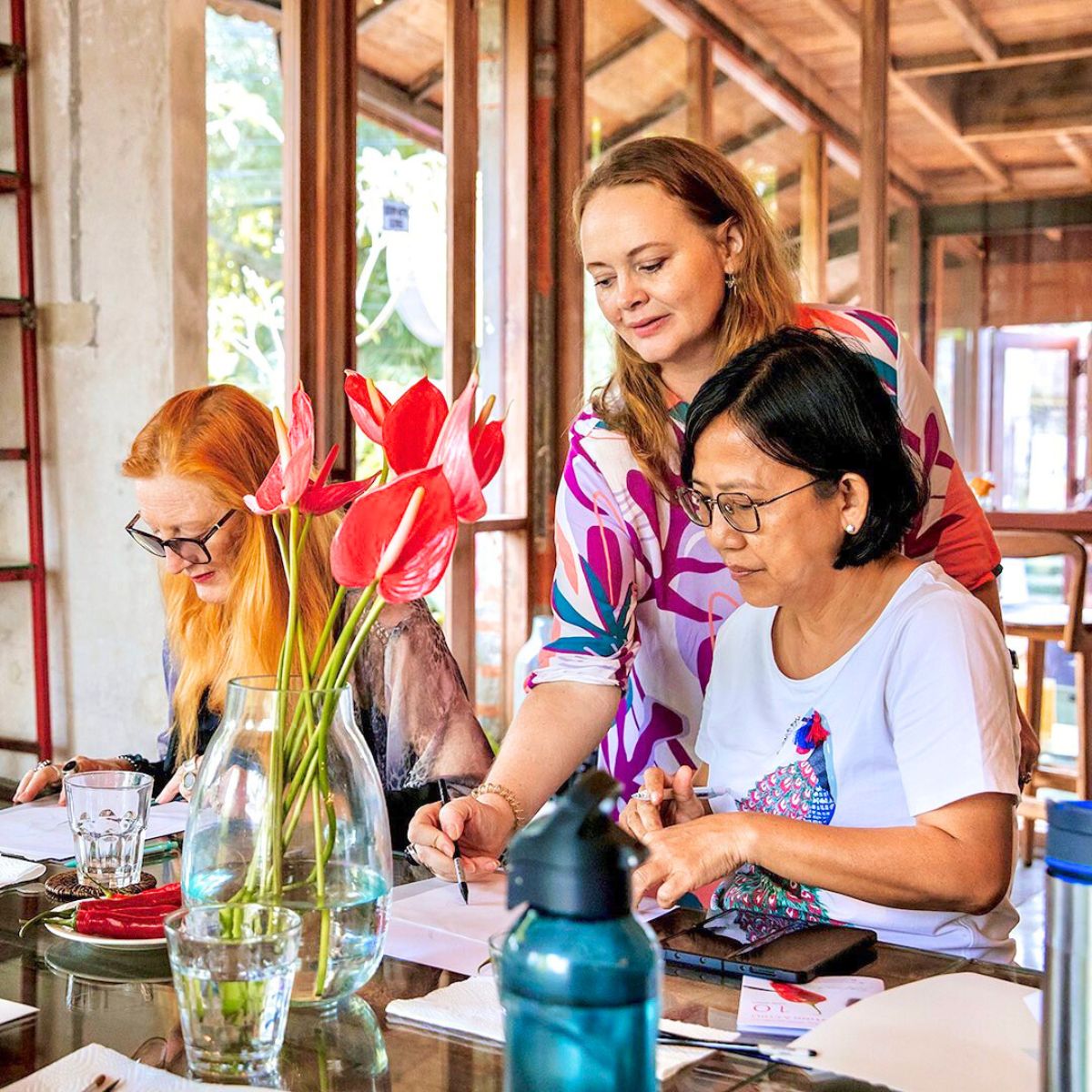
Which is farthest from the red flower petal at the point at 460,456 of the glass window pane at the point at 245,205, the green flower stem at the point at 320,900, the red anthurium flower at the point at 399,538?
the glass window pane at the point at 245,205

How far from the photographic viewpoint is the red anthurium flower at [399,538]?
3.39 ft

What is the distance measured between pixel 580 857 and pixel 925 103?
3.80m

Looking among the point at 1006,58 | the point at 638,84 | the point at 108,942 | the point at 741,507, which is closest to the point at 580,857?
the point at 108,942

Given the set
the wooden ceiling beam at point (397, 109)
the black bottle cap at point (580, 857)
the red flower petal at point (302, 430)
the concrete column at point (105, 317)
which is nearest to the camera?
the black bottle cap at point (580, 857)

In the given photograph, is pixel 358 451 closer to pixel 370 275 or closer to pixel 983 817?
pixel 370 275

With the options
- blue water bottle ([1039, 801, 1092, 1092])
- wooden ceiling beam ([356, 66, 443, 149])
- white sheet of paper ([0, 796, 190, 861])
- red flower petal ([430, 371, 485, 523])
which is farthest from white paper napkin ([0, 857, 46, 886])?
wooden ceiling beam ([356, 66, 443, 149])

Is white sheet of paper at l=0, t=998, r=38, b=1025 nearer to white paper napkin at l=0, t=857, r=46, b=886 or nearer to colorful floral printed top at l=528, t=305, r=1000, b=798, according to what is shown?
white paper napkin at l=0, t=857, r=46, b=886

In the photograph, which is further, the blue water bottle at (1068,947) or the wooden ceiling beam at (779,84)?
the wooden ceiling beam at (779,84)

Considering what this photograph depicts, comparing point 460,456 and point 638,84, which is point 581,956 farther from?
point 638,84

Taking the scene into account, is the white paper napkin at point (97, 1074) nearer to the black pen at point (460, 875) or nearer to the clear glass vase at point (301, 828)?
the clear glass vase at point (301, 828)

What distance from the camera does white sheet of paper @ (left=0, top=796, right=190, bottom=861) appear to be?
164cm

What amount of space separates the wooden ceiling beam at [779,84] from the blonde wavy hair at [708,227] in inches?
93.1

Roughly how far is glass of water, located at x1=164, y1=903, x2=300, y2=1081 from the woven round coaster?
48cm

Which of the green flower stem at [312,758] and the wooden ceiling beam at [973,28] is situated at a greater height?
the wooden ceiling beam at [973,28]
